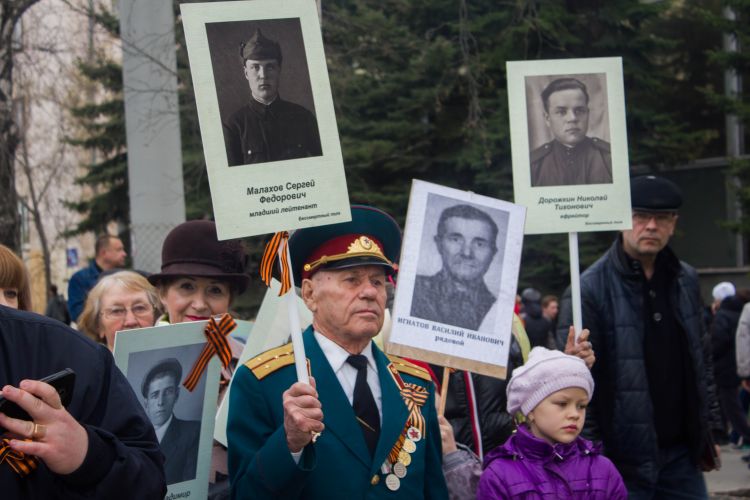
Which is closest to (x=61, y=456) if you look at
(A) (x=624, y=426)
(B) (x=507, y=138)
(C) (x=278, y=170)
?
(C) (x=278, y=170)

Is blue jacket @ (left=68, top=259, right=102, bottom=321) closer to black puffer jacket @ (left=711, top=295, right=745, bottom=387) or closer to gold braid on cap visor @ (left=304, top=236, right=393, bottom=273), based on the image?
gold braid on cap visor @ (left=304, top=236, right=393, bottom=273)

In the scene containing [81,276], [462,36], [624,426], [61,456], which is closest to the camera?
[61,456]

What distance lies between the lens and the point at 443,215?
4.66 m

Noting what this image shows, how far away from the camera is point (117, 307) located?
5398mm

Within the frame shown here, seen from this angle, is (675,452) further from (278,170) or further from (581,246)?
(581,246)

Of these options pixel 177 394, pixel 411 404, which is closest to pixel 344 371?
pixel 411 404

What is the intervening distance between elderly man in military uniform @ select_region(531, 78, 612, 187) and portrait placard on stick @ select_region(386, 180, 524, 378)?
599mm

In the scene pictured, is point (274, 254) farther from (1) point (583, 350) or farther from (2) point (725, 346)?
(2) point (725, 346)

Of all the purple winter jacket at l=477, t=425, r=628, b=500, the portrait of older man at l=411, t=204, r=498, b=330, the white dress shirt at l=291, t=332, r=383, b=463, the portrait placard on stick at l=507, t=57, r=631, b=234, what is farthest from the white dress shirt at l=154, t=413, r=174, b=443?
the portrait placard on stick at l=507, t=57, r=631, b=234

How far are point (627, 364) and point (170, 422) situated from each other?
7.92ft

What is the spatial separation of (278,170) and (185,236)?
1.41 meters

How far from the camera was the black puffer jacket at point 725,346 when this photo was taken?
1432 cm

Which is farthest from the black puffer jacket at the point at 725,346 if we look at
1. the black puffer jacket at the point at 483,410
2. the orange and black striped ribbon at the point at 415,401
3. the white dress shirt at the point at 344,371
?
the white dress shirt at the point at 344,371

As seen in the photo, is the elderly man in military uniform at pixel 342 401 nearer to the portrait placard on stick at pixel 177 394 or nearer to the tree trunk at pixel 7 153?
the portrait placard on stick at pixel 177 394
